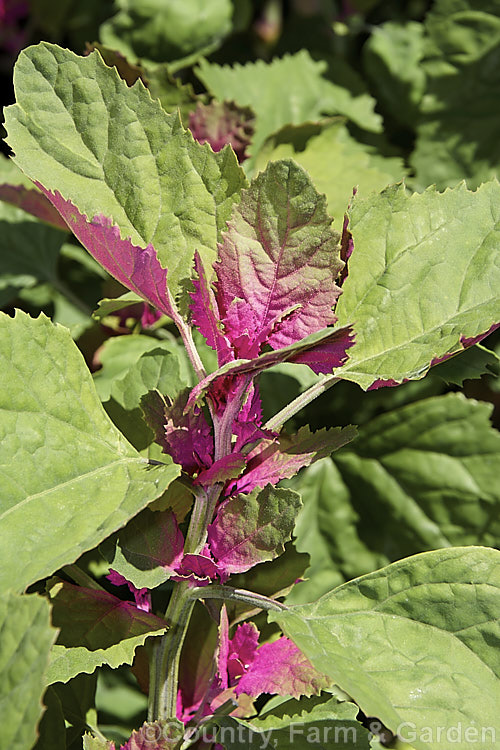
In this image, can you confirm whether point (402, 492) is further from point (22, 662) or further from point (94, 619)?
point (22, 662)

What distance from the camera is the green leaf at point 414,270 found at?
56 centimetres

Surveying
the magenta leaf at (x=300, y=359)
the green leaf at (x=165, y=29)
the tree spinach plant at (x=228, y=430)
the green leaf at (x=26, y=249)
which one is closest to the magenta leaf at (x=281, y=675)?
the tree spinach plant at (x=228, y=430)

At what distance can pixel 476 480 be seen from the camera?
0.90 metres

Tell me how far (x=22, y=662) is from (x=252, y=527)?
0.55ft

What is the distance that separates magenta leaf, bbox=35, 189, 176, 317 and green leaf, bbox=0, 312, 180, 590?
61 mm

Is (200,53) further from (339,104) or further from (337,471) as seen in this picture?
(337,471)

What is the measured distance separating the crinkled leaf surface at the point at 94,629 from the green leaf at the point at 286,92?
2.43 ft

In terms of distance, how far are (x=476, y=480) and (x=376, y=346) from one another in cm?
40

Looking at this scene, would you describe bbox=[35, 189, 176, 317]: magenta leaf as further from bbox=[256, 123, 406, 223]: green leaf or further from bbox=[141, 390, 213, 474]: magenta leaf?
bbox=[256, 123, 406, 223]: green leaf

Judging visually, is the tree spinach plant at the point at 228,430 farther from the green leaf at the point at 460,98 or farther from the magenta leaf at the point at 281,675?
the green leaf at the point at 460,98

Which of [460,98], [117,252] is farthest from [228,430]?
[460,98]

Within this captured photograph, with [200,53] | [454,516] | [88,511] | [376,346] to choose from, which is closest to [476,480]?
[454,516]

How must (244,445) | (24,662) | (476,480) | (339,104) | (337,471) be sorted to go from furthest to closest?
1. (339,104)
2. (337,471)
3. (476,480)
4. (244,445)
5. (24,662)

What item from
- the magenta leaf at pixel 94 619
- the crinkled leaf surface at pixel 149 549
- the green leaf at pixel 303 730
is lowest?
the green leaf at pixel 303 730
